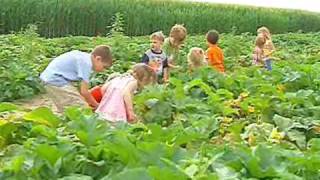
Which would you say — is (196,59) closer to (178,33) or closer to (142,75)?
(178,33)

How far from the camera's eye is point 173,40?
392 inches

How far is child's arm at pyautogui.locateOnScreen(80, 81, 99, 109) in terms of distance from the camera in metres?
7.18

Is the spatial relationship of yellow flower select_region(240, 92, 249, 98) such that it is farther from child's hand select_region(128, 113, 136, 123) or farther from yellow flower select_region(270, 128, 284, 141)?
yellow flower select_region(270, 128, 284, 141)

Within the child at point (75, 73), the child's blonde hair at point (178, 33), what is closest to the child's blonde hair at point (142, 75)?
the child at point (75, 73)

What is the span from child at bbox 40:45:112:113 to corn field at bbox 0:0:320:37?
669 inches

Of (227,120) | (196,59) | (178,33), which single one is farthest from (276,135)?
(178,33)

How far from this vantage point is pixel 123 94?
6715mm

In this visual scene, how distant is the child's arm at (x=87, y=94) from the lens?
283 inches

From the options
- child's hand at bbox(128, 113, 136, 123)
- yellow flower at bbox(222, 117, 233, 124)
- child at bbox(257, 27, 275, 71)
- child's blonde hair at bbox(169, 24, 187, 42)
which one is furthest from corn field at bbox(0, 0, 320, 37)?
yellow flower at bbox(222, 117, 233, 124)

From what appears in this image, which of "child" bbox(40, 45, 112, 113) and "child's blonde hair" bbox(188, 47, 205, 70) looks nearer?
"child" bbox(40, 45, 112, 113)

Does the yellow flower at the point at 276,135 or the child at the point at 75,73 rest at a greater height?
the yellow flower at the point at 276,135

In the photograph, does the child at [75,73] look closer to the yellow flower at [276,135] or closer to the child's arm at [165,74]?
the child's arm at [165,74]

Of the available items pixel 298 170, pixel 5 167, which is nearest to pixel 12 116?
→ pixel 5 167

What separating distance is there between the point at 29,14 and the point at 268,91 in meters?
19.9
